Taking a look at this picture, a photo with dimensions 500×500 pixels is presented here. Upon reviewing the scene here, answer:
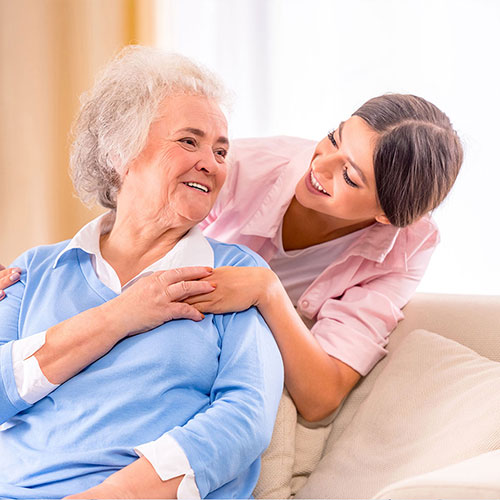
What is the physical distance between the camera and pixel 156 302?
129cm

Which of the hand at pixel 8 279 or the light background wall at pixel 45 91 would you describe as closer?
the hand at pixel 8 279

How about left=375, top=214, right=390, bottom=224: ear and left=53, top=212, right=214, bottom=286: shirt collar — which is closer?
left=53, top=212, right=214, bottom=286: shirt collar

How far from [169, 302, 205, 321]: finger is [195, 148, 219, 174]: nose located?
0.32 meters

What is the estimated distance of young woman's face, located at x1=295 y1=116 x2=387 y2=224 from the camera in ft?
5.13

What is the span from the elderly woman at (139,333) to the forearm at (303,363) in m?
0.05

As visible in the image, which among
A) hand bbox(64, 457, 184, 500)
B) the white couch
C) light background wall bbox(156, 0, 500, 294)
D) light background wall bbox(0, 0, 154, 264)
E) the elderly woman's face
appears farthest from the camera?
light background wall bbox(0, 0, 154, 264)

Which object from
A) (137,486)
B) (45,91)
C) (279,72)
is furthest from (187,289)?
(45,91)

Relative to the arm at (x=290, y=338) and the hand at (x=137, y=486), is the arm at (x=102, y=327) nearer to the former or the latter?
the arm at (x=290, y=338)

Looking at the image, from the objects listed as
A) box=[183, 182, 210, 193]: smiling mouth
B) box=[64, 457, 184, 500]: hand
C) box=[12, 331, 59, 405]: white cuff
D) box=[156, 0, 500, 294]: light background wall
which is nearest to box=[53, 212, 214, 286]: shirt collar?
box=[183, 182, 210, 193]: smiling mouth

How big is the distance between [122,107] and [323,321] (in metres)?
0.72

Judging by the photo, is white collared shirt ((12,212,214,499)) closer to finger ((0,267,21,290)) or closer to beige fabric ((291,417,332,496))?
finger ((0,267,21,290))

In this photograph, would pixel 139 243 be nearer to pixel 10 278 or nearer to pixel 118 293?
pixel 118 293

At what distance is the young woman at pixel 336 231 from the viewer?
4.83ft

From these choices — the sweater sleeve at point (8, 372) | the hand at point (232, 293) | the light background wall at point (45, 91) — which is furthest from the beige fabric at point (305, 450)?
the light background wall at point (45, 91)
